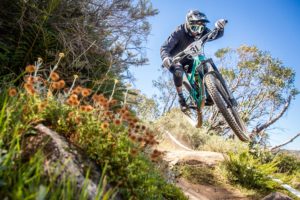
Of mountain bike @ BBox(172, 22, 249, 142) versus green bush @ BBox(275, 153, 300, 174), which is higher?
mountain bike @ BBox(172, 22, 249, 142)

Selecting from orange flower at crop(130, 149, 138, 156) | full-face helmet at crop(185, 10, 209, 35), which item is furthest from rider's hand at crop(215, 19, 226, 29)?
orange flower at crop(130, 149, 138, 156)

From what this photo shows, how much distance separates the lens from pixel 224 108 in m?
6.42

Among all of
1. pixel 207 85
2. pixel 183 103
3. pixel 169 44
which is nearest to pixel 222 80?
pixel 207 85

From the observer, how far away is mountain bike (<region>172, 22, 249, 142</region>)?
6438 millimetres

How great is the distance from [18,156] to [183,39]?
21.0 feet

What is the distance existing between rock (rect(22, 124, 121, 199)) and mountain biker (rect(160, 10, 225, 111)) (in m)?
4.86

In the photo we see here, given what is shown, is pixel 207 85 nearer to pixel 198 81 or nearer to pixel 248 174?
pixel 198 81

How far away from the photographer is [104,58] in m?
5.73

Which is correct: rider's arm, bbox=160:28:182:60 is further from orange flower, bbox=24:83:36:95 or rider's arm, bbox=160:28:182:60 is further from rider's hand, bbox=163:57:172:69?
orange flower, bbox=24:83:36:95

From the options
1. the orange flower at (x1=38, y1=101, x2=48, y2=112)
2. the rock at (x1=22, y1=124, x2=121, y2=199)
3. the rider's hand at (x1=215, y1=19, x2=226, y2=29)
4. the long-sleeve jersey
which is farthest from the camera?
the long-sleeve jersey

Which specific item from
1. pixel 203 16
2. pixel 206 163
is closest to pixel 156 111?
pixel 206 163

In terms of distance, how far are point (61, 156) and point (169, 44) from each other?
19.4ft

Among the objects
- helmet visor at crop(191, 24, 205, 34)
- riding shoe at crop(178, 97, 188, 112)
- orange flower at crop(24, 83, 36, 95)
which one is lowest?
orange flower at crop(24, 83, 36, 95)

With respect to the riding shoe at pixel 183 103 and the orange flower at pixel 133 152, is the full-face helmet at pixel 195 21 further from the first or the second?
the orange flower at pixel 133 152
